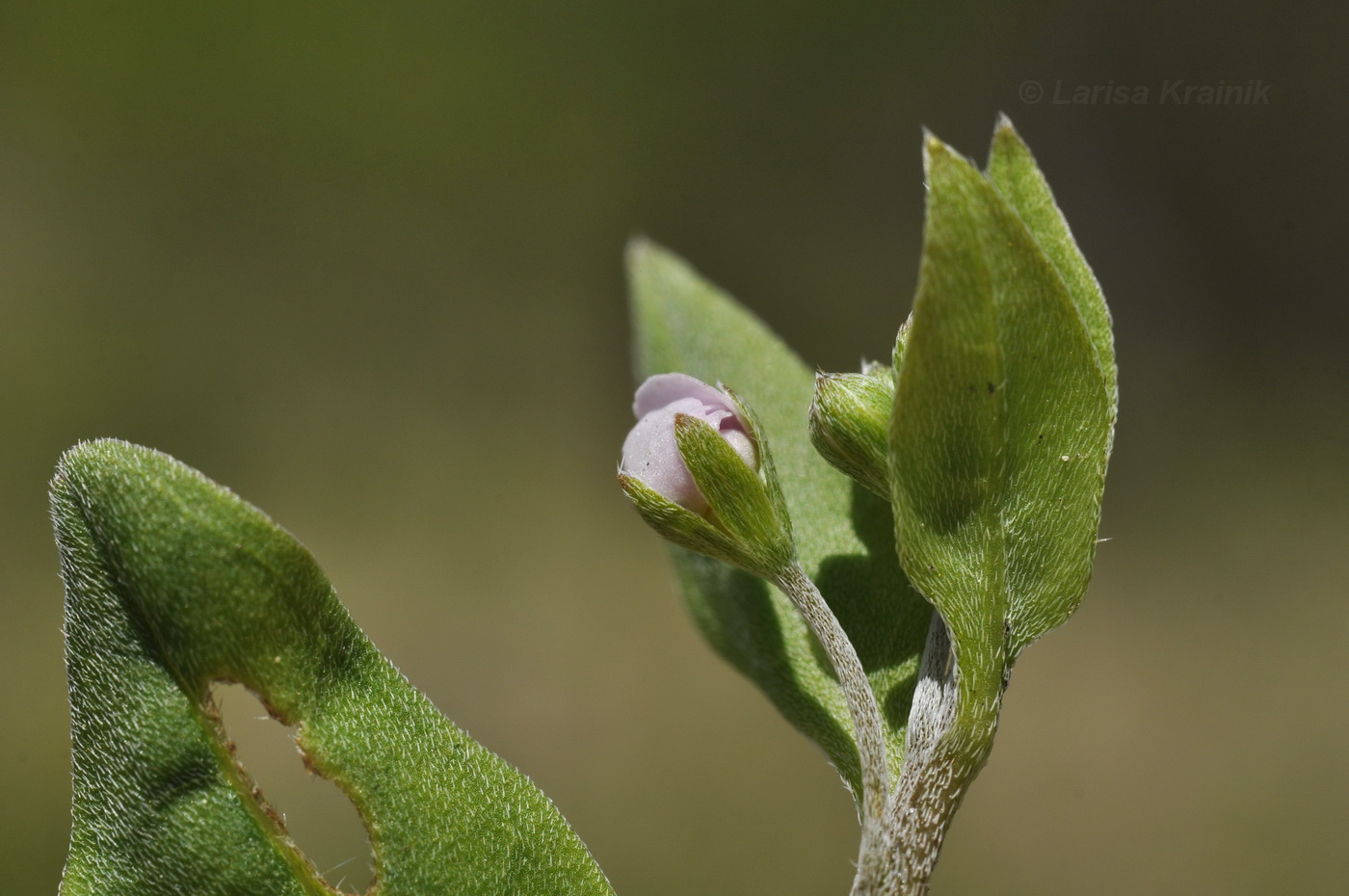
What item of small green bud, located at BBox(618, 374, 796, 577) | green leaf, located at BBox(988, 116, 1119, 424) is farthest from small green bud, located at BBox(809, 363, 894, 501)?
green leaf, located at BBox(988, 116, 1119, 424)

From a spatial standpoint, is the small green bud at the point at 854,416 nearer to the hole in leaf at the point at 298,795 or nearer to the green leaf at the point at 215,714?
the green leaf at the point at 215,714

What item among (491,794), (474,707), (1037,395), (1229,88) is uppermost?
(1229,88)

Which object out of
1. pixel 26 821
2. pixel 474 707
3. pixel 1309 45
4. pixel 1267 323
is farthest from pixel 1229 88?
pixel 26 821

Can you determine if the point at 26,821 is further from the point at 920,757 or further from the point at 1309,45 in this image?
the point at 1309,45

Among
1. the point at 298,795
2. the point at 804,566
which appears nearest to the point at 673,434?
the point at 804,566

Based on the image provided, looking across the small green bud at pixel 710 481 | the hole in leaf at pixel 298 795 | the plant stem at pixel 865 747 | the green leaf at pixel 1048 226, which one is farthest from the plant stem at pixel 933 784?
the hole in leaf at pixel 298 795

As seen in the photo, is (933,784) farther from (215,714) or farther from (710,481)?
(215,714)

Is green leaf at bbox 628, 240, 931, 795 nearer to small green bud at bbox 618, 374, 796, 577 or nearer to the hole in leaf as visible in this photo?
small green bud at bbox 618, 374, 796, 577
